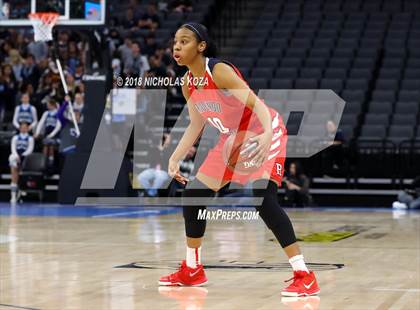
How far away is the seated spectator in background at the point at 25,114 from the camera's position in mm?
19984

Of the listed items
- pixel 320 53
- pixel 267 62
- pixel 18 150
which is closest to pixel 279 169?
pixel 18 150

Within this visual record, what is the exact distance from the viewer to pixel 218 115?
6.78 meters

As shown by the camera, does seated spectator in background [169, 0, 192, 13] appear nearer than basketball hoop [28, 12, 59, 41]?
No

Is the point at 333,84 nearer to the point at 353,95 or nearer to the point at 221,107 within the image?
the point at 353,95

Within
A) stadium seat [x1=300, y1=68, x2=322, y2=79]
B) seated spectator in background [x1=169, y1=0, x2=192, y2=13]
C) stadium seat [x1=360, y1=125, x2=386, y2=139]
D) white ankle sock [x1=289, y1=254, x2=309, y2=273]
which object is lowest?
stadium seat [x1=360, y1=125, x2=386, y2=139]

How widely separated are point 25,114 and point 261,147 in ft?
47.2

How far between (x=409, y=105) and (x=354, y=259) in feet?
39.0

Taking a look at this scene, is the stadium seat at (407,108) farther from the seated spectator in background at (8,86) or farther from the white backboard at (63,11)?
the seated spectator in background at (8,86)

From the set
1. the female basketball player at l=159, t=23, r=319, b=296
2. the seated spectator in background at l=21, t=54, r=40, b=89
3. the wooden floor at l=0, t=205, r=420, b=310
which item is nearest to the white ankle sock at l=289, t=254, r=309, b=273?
the female basketball player at l=159, t=23, r=319, b=296

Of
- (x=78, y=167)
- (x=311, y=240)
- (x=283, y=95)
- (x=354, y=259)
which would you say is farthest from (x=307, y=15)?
(x=354, y=259)

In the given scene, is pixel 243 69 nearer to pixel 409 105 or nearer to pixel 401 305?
pixel 409 105

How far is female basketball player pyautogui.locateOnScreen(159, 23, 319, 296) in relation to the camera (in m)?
6.61

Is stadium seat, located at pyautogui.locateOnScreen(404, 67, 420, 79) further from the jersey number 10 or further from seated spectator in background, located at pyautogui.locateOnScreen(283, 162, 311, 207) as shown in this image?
the jersey number 10

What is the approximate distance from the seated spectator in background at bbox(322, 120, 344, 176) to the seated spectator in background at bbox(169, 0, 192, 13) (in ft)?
24.3
